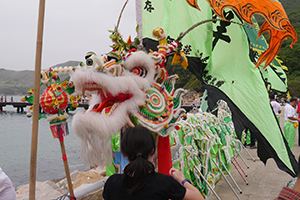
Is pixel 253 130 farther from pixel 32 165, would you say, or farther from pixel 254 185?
pixel 32 165

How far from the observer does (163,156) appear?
2281 millimetres

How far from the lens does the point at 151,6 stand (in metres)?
3.52

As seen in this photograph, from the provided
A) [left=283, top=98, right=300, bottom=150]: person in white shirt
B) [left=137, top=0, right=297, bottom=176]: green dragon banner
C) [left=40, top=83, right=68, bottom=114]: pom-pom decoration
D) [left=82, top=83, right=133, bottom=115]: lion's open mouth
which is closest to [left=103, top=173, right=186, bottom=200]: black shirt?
[left=82, top=83, right=133, bottom=115]: lion's open mouth

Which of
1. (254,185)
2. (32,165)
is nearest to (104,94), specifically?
(32,165)

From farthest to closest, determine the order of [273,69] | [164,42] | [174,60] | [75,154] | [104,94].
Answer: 1. [75,154]
2. [273,69]
3. [174,60]
4. [164,42]
5. [104,94]

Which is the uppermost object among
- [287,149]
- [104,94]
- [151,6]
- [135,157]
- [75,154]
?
[151,6]

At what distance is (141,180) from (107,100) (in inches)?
38.4

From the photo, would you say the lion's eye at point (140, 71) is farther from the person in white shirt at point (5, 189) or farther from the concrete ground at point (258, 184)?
the concrete ground at point (258, 184)

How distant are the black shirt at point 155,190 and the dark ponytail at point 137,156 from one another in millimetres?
33

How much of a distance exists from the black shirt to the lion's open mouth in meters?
0.80

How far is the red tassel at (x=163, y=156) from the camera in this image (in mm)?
2275

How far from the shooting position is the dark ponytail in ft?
3.83

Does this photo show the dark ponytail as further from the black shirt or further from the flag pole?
the flag pole

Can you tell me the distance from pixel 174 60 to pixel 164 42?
248mm
